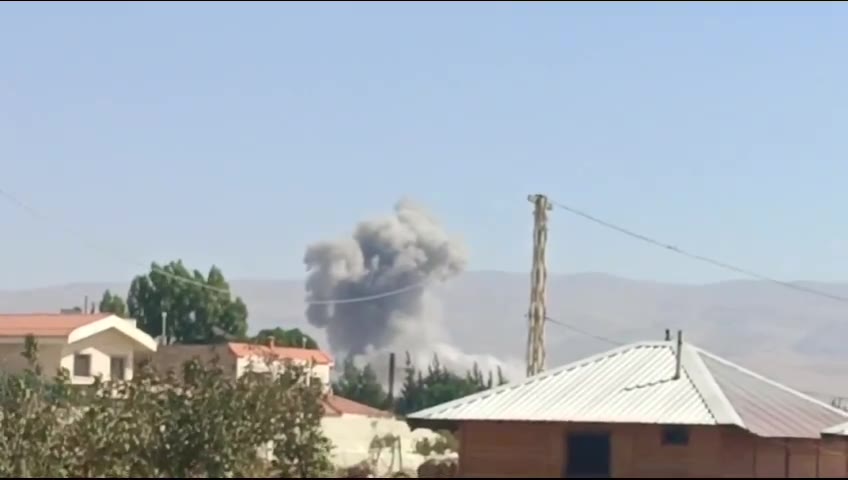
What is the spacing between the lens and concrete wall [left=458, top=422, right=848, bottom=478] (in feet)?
112

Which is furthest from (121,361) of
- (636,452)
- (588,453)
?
(636,452)

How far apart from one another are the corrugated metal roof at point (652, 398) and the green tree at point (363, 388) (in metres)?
55.8

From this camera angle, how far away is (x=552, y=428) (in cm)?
3528

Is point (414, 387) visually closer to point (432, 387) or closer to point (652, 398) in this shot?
point (432, 387)

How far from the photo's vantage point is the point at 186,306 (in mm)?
104125

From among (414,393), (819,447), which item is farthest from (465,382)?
(819,447)

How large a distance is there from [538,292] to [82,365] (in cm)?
3332

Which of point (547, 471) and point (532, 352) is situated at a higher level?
point (532, 352)

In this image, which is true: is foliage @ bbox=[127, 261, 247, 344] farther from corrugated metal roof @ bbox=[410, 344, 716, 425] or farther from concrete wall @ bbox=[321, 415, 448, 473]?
corrugated metal roof @ bbox=[410, 344, 716, 425]

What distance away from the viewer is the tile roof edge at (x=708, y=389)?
3397cm

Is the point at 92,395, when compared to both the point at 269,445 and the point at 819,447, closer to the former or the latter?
the point at 269,445

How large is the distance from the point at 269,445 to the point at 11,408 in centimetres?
715

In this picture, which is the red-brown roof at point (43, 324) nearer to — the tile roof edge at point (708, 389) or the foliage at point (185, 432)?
the foliage at point (185, 432)

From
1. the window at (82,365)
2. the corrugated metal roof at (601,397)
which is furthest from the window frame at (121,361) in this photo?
the corrugated metal roof at (601,397)
